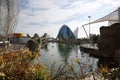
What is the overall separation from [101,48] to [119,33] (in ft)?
16.2

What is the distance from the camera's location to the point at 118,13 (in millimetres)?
41719

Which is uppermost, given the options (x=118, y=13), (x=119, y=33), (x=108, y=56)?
(x=118, y=13)

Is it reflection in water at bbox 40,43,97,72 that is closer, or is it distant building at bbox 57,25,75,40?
reflection in water at bbox 40,43,97,72

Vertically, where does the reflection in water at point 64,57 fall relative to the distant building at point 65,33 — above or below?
below

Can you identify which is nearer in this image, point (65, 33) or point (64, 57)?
point (64, 57)

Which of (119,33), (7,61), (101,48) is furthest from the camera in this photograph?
(101,48)

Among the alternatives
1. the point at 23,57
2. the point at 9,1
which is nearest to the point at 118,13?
the point at 9,1

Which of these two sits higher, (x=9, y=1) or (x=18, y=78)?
(x=9, y=1)

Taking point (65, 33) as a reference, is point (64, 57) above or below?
below

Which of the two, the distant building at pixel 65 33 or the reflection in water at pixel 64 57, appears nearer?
the reflection in water at pixel 64 57

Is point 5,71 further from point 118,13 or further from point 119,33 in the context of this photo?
point 118,13

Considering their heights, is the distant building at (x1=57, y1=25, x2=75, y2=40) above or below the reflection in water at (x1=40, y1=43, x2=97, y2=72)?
above

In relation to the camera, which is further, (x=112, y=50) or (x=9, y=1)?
(x=112, y=50)

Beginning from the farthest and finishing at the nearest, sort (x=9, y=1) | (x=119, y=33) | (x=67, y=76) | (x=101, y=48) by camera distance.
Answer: (x=101, y=48) → (x=119, y=33) → (x=9, y=1) → (x=67, y=76)
